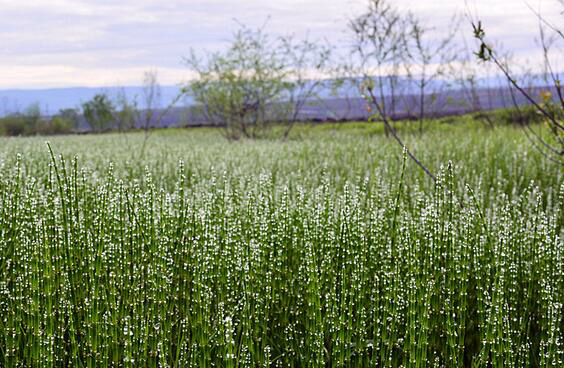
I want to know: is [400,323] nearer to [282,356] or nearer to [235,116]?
[282,356]

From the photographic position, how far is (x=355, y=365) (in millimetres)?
1930

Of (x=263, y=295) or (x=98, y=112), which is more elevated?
(x=98, y=112)

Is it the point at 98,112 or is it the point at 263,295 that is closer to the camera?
the point at 263,295

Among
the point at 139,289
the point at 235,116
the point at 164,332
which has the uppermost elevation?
the point at 235,116

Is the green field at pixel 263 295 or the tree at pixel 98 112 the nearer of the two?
the green field at pixel 263 295

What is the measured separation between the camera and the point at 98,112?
2648 cm

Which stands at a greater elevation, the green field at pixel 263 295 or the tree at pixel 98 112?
the tree at pixel 98 112

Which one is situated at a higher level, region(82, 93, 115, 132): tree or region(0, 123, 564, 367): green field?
region(82, 93, 115, 132): tree

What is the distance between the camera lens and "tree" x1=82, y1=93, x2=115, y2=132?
26.2 m

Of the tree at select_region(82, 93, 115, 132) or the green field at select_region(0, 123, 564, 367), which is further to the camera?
the tree at select_region(82, 93, 115, 132)

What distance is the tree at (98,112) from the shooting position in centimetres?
2622

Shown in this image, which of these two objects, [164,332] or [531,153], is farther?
[531,153]

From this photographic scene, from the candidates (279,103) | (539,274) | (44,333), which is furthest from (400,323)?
(279,103)

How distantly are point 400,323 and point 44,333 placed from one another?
134cm
